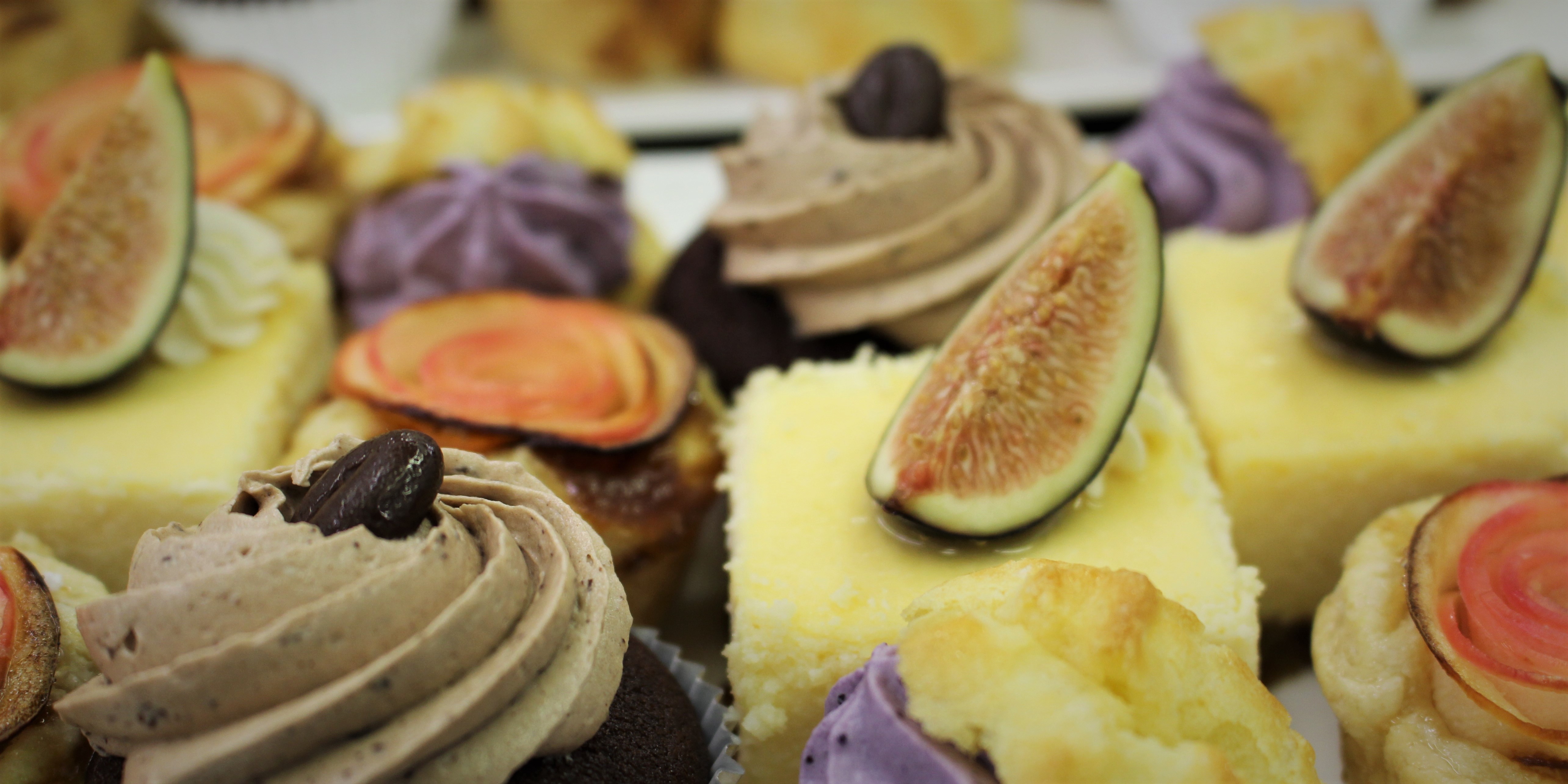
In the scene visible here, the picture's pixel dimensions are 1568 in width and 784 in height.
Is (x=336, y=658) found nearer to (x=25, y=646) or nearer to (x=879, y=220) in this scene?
(x=25, y=646)

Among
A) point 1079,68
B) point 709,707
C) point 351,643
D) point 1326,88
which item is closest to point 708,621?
point 709,707

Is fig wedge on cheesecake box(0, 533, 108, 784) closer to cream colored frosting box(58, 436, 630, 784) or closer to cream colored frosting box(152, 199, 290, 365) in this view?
cream colored frosting box(58, 436, 630, 784)

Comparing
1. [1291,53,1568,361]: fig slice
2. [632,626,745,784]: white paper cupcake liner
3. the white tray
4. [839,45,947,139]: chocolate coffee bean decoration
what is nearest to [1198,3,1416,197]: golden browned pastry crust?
[1291,53,1568,361]: fig slice

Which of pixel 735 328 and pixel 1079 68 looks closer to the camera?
pixel 735 328

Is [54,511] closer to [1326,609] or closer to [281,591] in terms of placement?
[281,591]

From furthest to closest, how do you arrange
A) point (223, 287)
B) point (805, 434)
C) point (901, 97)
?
point (901, 97), point (223, 287), point (805, 434)

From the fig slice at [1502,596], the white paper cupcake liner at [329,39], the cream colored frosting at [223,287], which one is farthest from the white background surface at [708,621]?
the white paper cupcake liner at [329,39]

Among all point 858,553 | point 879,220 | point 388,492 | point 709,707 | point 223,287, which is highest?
point 388,492
